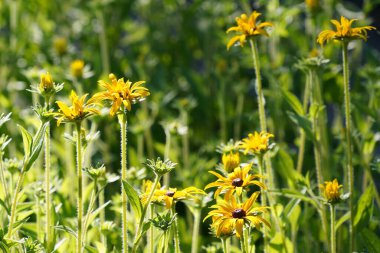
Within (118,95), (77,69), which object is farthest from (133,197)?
(77,69)

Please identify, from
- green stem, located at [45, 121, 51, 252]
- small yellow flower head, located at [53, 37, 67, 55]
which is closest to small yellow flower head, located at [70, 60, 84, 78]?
small yellow flower head, located at [53, 37, 67, 55]

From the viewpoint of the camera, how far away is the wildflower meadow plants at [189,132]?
141 centimetres

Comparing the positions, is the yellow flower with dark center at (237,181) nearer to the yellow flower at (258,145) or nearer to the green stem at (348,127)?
the yellow flower at (258,145)

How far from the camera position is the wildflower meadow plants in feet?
4.62

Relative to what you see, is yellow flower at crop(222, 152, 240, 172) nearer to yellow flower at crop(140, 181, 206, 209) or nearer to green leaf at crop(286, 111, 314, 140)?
yellow flower at crop(140, 181, 206, 209)

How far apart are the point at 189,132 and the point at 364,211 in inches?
46.9

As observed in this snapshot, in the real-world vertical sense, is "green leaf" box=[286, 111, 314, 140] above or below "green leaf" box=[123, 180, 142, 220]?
above

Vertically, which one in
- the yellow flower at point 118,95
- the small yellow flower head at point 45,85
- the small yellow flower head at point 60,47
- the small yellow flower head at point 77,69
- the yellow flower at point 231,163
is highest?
the small yellow flower head at point 60,47

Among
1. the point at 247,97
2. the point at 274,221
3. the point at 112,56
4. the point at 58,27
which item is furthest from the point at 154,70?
the point at 274,221

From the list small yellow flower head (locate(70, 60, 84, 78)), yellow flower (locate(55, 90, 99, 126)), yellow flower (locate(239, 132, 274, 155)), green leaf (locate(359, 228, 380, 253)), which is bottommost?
green leaf (locate(359, 228, 380, 253))

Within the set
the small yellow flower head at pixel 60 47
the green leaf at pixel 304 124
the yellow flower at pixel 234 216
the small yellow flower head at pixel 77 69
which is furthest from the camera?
the small yellow flower head at pixel 60 47

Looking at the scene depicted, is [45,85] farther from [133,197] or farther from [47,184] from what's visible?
[133,197]

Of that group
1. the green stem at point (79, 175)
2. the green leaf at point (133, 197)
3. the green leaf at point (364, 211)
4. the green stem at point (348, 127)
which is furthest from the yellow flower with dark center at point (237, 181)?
the green leaf at point (364, 211)

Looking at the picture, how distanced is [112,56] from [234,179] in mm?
2321
